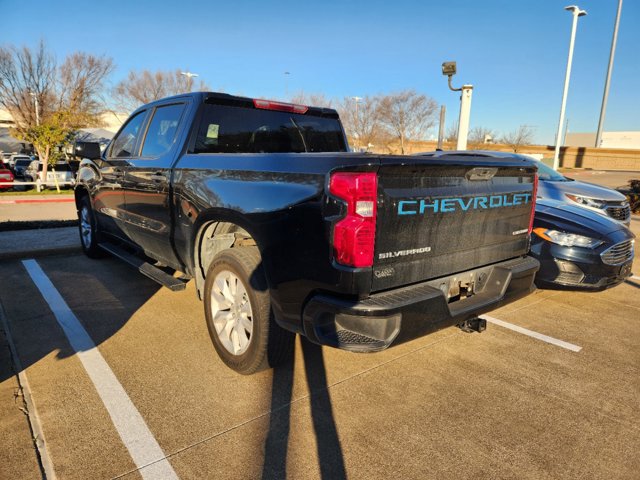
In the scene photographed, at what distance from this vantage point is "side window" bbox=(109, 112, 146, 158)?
4.70 m

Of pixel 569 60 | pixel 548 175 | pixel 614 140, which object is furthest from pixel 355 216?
pixel 614 140

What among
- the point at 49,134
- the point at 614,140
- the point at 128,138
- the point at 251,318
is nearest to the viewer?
the point at 251,318

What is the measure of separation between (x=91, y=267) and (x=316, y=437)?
4.54 meters

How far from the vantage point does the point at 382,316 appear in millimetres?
2252

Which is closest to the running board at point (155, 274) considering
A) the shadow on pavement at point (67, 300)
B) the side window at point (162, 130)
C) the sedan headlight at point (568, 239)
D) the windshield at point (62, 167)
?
the shadow on pavement at point (67, 300)

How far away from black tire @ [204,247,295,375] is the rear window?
1220 mm

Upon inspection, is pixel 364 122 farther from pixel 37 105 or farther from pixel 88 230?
pixel 88 230

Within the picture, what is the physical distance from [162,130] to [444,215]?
2876 mm

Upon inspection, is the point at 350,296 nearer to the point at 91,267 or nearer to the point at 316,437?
the point at 316,437

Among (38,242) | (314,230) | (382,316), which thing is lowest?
(38,242)

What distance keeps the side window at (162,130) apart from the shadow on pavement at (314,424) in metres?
2.26

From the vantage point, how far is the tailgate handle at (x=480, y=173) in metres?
2.75

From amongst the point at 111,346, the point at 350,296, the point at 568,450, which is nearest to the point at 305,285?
the point at 350,296

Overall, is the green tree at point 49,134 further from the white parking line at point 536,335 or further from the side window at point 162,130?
the white parking line at point 536,335
